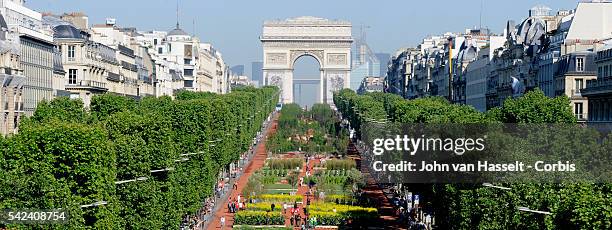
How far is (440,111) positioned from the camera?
77062mm

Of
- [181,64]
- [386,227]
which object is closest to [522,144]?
[386,227]

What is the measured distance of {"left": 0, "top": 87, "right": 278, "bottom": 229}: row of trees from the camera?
39.2 metres

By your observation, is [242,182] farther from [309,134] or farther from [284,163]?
[309,134]

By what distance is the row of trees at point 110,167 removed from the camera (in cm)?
3919

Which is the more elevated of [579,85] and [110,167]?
[579,85]

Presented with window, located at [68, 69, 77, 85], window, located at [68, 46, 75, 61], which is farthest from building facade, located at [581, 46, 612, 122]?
window, located at [68, 69, 77, 85]

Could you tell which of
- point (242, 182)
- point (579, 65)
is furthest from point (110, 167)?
point (242, 182)

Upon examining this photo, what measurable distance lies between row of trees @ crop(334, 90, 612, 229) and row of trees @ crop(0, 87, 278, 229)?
10.1 metres

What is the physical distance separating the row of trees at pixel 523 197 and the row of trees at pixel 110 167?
10.1m

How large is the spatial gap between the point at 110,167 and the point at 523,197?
12250 millimetres

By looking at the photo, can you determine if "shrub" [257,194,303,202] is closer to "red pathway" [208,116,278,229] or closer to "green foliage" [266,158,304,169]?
"red pathway" [208,116,278,229]

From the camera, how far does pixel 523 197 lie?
43.7 meters

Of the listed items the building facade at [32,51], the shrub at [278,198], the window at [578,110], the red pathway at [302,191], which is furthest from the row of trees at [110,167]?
the window at [578,110]

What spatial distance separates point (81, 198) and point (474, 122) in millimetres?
23974
